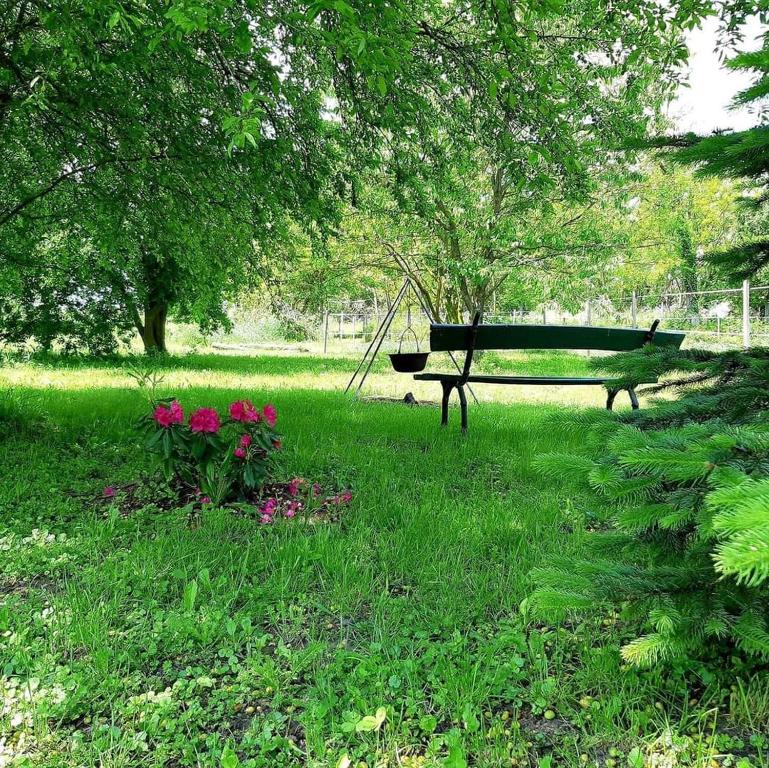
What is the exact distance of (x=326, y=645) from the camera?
75.4 inches

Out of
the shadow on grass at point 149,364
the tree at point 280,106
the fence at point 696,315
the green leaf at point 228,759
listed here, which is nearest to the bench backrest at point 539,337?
the tree at point 280,106

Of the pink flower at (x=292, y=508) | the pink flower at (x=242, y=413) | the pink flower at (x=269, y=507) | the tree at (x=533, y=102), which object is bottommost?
the pink flower at (x=292, y=508)

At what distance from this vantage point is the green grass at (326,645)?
148cm

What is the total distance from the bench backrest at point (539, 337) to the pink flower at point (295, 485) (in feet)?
6.67

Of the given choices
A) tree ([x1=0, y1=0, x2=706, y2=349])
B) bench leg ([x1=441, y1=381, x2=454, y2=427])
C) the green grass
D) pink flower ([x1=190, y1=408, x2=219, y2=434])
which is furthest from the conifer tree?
bench leg ([x1=441, y1=381, x2=454, y2=427])

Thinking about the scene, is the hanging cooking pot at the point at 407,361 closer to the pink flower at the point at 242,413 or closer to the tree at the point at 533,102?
the tree at the point at 533,102

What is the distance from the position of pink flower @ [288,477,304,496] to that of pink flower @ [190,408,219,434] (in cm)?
62

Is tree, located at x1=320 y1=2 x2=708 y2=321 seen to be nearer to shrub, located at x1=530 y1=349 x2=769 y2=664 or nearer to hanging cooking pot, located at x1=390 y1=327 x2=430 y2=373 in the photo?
hanging cooking pot, located at x1=390 y1=327 x2=430 y2=373

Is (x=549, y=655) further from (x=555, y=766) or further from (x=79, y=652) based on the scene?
(x=79, y=652)

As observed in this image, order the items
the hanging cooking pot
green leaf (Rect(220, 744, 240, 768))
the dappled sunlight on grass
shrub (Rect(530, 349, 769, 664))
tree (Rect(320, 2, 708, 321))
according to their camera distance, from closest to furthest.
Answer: shrub (Rect(530, 349, 769, 664)) < green leaf (Rect(220, 744, 240, 768)) < tree (Rect(320, 2, 708, 321)) < the hanging cooking pot < the dappled sunlight on grass

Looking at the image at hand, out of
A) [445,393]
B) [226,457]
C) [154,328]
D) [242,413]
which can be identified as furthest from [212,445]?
[154,328]

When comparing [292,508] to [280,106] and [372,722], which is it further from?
[280,106]

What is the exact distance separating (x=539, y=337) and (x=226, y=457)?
3298 millimetres

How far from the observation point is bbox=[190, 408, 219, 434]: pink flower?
3.04 meters
